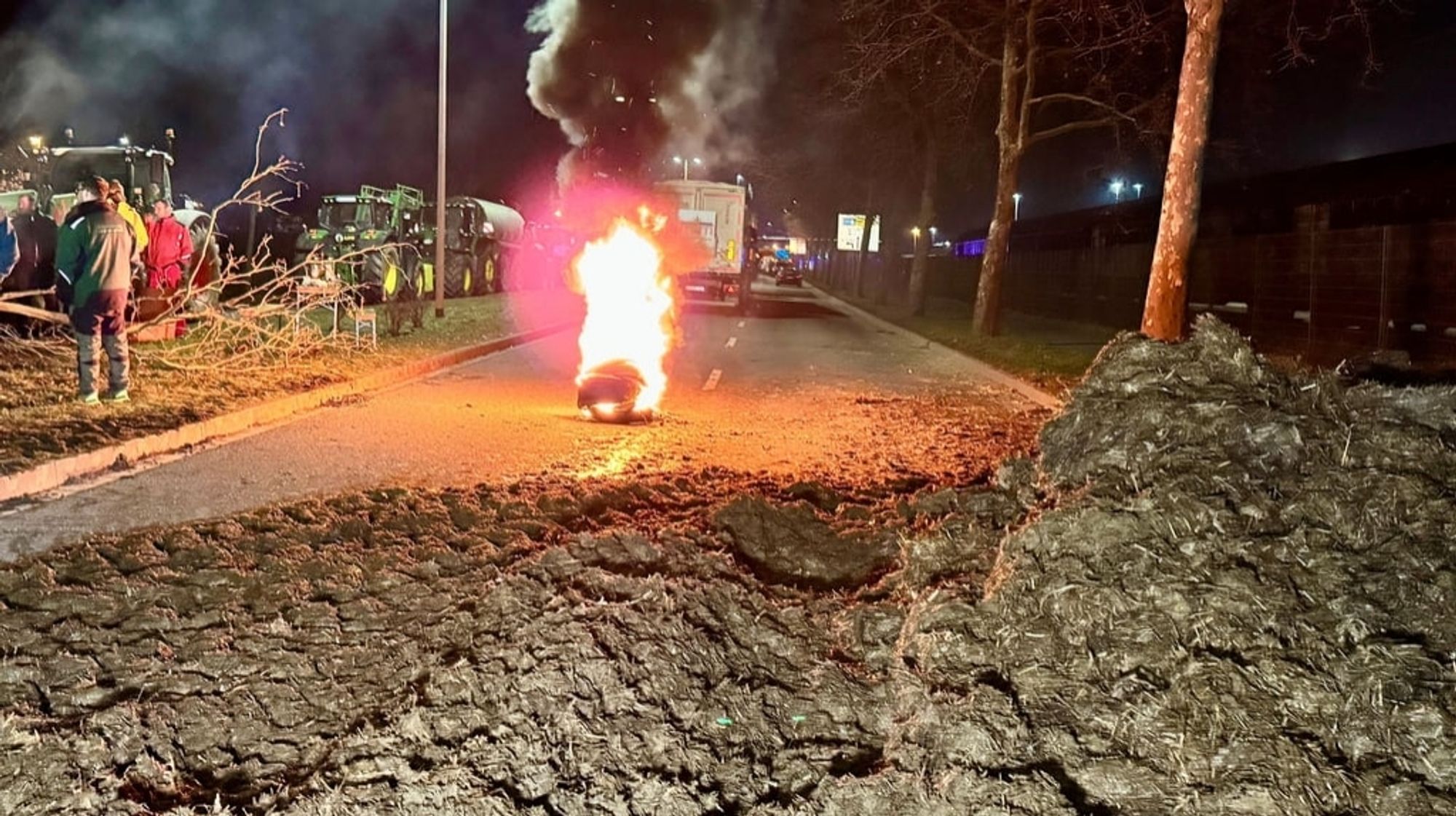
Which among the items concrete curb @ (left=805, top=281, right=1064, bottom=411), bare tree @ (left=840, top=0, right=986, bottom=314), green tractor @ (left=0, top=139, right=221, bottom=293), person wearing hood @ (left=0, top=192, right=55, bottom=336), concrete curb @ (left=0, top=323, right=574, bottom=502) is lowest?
concrete curb @ (left=0, top=323, right=574, bottom=502)

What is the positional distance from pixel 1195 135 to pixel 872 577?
9.80 metres

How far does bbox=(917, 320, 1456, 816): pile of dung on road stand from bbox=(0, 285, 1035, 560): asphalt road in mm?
3775

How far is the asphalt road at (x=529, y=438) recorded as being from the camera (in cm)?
735

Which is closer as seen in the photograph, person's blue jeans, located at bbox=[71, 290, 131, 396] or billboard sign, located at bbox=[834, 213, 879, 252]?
person's blue jeans, located at bbox=[71, 290, 131, 396]

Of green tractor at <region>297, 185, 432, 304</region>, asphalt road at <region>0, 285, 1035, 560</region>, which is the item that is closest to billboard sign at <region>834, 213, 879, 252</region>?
green tractor at <region>297, 185, 432, 304</region>

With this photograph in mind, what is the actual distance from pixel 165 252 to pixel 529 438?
7.76 meters

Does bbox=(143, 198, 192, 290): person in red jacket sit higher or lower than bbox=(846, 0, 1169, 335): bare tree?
lower

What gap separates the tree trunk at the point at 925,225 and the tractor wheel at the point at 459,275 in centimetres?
1319

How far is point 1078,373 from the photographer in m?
16.2

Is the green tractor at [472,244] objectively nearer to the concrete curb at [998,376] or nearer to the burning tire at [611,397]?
the concrete curb at [998,376]

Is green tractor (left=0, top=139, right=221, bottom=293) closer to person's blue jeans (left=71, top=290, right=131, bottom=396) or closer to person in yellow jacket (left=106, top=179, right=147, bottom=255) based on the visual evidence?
person in yellow jacket (left=106, top=179, right=147, bottom=255)

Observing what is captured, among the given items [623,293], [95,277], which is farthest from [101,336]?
[623,293]

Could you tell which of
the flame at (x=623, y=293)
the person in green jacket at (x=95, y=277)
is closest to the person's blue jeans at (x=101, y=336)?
the person in green jacket at (x=95, y=277)

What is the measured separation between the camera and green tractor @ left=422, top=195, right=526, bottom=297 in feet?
98.6
